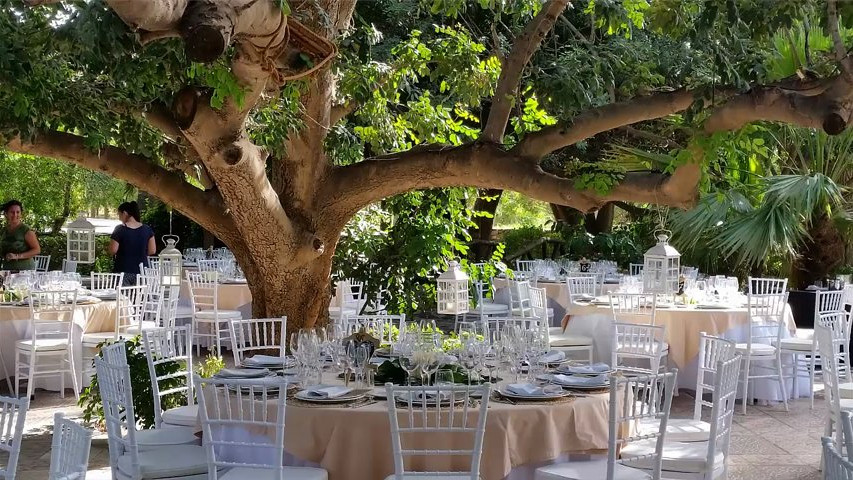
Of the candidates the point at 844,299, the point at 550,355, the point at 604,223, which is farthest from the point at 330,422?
the point at 604,223

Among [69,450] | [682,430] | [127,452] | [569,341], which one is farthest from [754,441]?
[69,450]

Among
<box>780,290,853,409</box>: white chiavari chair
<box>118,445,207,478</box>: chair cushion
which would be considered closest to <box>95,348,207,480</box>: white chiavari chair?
<box>118,445,207,478</box>: chair cushion

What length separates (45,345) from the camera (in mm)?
8133

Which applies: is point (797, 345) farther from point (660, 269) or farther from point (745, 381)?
point (660, 269)

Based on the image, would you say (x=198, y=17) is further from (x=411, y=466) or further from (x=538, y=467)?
(x=538, y=467)

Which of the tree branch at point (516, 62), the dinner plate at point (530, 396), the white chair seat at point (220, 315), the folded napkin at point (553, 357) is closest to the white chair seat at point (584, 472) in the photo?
the dinner plate at point (530, 396)

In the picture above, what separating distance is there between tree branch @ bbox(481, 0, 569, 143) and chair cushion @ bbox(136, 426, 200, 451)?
2.53m

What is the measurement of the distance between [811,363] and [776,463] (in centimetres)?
241

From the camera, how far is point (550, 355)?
208 inches

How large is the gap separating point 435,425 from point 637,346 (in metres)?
3.41

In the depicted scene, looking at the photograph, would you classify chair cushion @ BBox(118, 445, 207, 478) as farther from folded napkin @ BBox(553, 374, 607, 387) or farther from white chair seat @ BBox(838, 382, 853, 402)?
white chair seat @ BBox(838, 382, 853, 402)

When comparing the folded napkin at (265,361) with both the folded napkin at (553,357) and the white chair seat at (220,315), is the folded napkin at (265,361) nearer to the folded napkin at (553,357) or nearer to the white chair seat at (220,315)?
the folded napkin at (553,357)

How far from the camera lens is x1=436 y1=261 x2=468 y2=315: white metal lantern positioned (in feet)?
24.0

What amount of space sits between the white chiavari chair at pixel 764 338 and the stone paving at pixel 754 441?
0.90 feet
